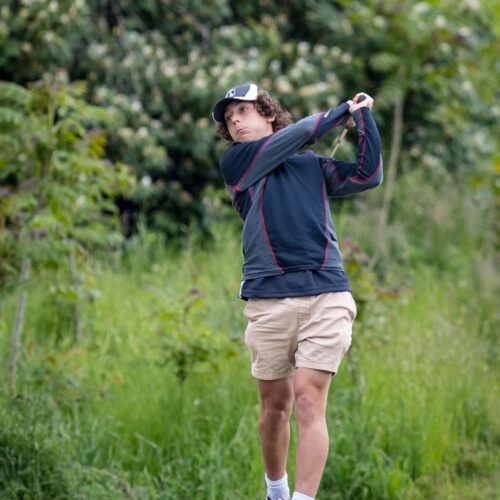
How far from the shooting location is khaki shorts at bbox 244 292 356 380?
3611 millimetres

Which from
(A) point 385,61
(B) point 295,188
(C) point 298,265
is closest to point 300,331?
(C) point 298,265

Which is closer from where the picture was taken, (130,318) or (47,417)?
(47,417)

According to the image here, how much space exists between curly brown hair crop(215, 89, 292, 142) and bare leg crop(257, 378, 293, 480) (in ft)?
3.43

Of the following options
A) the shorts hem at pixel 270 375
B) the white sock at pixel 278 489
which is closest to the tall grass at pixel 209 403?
the white sock at pixel 278 489

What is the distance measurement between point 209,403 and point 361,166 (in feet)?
7.26

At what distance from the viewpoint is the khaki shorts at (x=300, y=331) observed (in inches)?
142

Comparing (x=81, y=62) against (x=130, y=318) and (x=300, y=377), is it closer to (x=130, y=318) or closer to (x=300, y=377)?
(x=130, y=318)

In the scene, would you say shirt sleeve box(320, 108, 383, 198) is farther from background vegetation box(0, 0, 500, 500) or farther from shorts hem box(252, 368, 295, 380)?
background vegetation box(0, 0, 500, 500)

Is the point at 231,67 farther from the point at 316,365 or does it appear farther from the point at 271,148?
the point at 316,365

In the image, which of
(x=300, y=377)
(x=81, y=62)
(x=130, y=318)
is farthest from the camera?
(x=81, y=62)

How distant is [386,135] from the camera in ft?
33.6

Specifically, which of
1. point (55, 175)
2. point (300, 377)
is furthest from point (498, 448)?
point (55, 175)

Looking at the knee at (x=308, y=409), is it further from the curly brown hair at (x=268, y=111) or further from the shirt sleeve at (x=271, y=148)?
the curly brown hair at (x=268, y=111)

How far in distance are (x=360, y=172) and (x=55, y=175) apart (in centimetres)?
272
